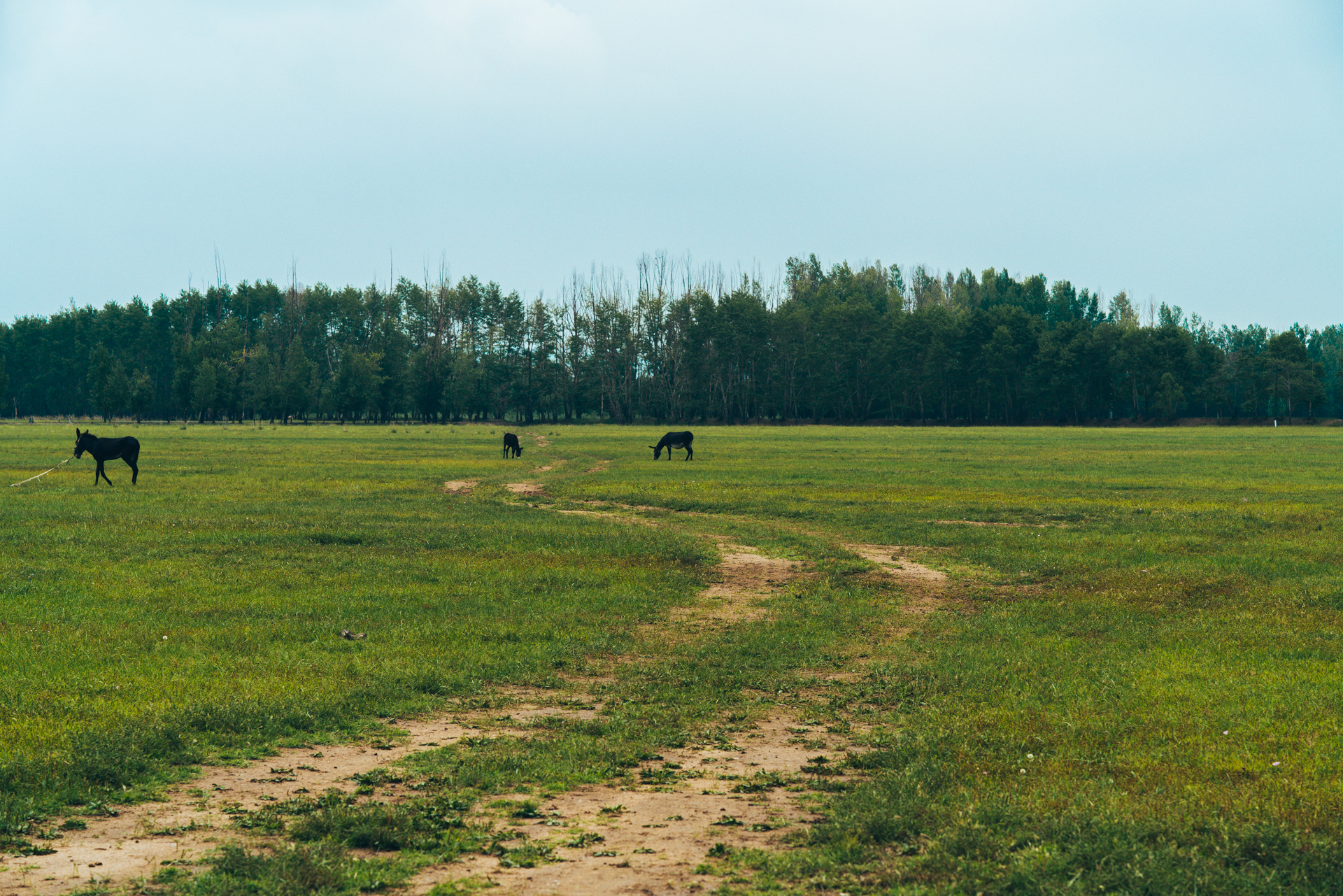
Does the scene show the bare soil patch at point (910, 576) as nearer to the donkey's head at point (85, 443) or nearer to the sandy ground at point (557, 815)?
the sandy ground at point (557, 815)

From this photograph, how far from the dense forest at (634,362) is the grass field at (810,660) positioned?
370 feet

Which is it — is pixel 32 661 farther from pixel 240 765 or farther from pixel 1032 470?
pixel 1032 470

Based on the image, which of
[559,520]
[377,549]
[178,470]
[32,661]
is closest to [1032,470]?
[559,520]

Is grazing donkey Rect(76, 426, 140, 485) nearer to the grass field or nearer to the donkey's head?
the donkey's head

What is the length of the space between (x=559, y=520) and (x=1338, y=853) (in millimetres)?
22642

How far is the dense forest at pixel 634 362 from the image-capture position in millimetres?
137500

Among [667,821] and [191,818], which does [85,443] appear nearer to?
[191,818]

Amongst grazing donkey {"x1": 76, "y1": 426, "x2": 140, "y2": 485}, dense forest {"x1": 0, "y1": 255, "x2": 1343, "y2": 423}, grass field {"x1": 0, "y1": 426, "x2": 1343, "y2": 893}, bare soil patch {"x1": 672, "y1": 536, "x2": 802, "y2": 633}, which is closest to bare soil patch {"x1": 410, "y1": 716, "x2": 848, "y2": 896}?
grass field {"x1": 0, "y1": 426, "x2": 1343, "y2": 893}

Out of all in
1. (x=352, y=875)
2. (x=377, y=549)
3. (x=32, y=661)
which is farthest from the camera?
(x=377, y=549)

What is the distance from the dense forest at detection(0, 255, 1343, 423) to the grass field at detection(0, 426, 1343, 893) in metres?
113

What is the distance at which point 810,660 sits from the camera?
13.5 m

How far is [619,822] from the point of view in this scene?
779 cm

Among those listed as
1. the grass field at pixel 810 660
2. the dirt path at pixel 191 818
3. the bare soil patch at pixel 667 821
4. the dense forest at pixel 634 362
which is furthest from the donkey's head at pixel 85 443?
the dense forest at pixel 634 362

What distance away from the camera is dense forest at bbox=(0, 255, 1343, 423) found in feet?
451
